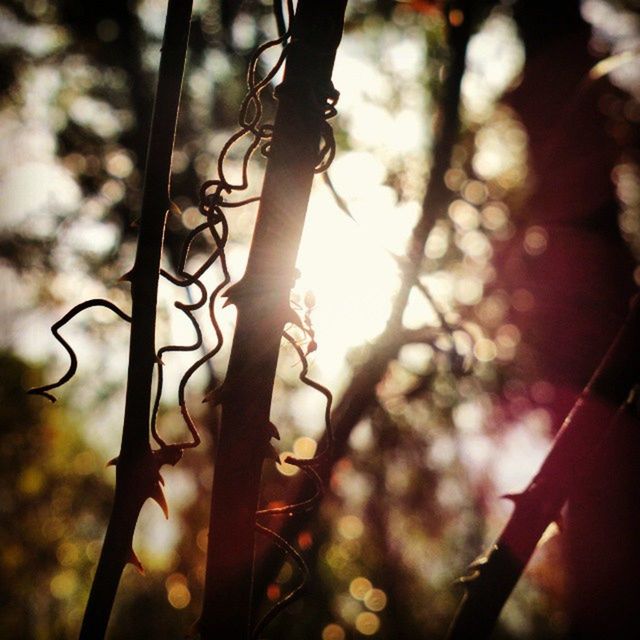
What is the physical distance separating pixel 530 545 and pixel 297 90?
2.32 ft

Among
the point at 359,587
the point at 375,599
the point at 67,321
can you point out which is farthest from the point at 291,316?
the point at 375,599

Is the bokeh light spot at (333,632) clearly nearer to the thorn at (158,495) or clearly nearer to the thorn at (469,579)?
the thorn at (469,579)

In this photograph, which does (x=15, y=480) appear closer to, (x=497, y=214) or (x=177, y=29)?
(x=497, y=214)

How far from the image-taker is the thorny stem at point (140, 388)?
0.57m

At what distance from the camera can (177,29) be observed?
1.80ft

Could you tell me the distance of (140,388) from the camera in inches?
23.1

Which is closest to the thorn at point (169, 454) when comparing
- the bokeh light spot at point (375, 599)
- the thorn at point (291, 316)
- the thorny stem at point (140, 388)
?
the thorny stem at point (140, 388)

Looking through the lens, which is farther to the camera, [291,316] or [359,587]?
[359,587]

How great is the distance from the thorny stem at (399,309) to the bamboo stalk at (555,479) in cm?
74

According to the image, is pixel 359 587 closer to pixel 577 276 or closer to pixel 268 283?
pixel 577 276

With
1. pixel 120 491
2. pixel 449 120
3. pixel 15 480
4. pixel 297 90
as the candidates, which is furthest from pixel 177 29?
pixel 15 480

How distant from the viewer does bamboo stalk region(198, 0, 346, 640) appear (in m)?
0.56

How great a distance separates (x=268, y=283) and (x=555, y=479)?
563 mm

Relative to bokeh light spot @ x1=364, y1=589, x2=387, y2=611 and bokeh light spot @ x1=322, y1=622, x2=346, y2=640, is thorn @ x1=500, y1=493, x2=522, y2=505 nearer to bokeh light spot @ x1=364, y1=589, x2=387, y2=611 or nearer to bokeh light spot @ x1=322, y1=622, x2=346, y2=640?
bokeh light spot @ x1=322, y1=622, x2=346, y2=640
